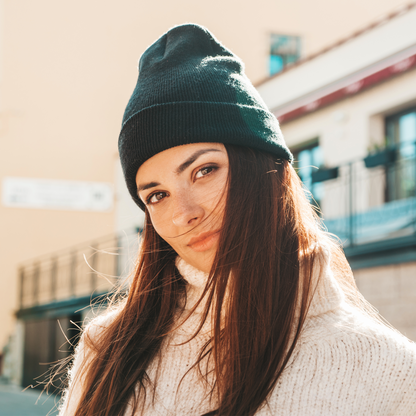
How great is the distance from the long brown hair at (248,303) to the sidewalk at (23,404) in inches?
334

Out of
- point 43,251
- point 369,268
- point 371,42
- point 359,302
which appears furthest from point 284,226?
point 43,251

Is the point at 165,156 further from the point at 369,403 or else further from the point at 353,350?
the point at 369,403

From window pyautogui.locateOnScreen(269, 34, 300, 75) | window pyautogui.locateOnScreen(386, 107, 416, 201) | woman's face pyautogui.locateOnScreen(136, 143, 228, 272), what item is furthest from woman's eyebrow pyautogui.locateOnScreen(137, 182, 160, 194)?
window pyautogui.locateOnScreen(269, 34, 300, 75)

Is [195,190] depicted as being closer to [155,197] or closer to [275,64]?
[155,197]

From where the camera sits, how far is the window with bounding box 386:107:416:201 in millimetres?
8555

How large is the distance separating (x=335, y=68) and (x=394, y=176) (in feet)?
10.1

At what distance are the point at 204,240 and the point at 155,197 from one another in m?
0.22

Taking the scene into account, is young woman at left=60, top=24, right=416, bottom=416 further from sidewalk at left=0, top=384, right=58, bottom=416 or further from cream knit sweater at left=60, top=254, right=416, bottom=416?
sidewalk at left=0, top=384, right=58, bottom=416

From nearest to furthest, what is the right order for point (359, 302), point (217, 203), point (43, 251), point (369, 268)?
point (217, 203), point (359, 302), point (369, 268), point (43, 251)

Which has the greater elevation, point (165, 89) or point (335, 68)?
point (335, 68)

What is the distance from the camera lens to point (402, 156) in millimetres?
8367

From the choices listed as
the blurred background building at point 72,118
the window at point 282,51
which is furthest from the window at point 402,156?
the window at point 282,51

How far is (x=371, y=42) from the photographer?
10867 millimetres

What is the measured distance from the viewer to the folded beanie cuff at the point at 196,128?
1.70 metres
